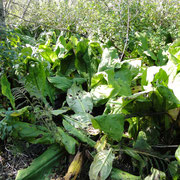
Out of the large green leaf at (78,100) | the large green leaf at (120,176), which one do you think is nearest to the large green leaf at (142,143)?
the large green leaf at (120,176)

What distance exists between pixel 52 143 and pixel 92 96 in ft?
2.45

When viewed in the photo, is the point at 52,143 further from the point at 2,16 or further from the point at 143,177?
the point at 2,16

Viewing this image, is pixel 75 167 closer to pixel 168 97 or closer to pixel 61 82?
pixel 168 97

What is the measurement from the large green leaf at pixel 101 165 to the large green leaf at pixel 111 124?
15 cm

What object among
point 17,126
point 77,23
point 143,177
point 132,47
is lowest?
point 143,177

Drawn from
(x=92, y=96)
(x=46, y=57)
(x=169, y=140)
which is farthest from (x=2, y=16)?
(x=169, y=140)

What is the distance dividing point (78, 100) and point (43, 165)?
872 millimetres

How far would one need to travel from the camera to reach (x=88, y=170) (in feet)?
5.63

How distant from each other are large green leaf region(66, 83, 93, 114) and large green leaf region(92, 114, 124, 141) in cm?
53

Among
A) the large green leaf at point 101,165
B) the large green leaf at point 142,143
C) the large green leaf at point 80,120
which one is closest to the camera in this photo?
the large green leaf at point 101,165

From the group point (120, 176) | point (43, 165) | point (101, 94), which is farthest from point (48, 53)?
point (120, 176)

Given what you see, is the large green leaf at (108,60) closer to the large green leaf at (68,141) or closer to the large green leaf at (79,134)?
the large green leaf at (79,134)

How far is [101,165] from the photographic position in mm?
1578

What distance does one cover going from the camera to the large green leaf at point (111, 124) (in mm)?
1725
